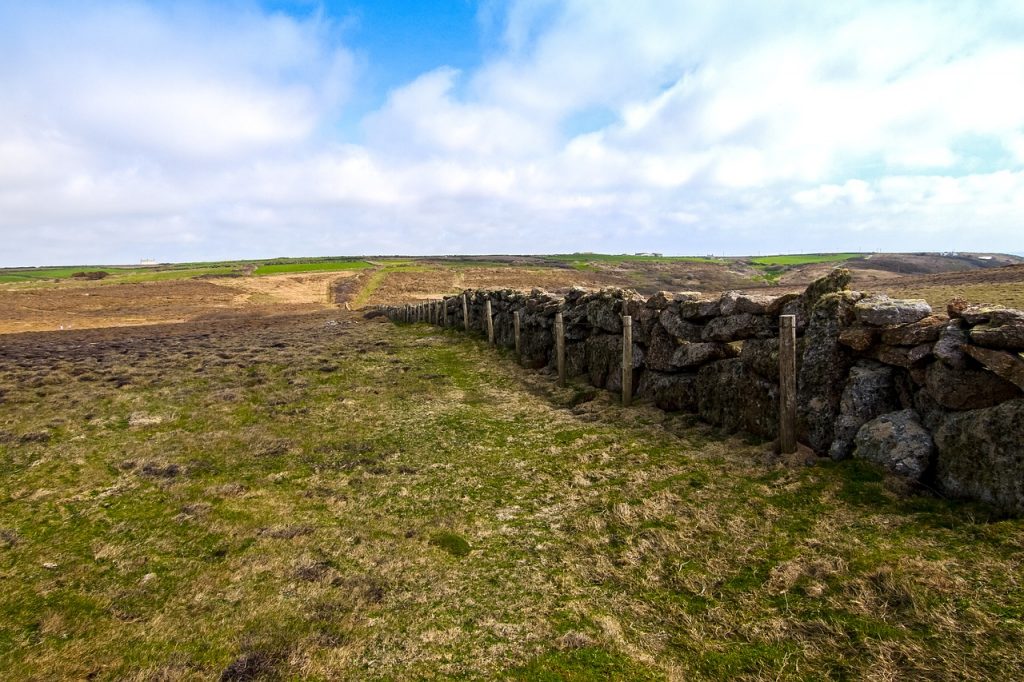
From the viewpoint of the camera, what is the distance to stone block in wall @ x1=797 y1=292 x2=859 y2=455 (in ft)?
28.8

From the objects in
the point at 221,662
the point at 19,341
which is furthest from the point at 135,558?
the point at 19,341

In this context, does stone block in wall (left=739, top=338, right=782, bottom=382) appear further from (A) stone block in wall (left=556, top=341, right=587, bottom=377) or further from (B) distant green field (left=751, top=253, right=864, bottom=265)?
(B) distant green field (left=751, top=253, right=864, bottom=265)

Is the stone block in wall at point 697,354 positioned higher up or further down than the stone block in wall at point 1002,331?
further down

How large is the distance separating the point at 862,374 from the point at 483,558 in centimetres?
681

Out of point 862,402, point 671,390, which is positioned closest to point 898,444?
point 862,402

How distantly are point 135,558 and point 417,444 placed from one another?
562 centimetres

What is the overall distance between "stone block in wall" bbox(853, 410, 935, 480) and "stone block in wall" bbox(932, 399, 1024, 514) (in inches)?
8.4

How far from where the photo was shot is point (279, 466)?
10.7m

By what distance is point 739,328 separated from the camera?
423 inches

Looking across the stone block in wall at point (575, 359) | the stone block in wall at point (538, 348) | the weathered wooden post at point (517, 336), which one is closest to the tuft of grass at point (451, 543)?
the stone block in wall at point (575, 359)

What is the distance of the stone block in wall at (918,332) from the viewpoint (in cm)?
761

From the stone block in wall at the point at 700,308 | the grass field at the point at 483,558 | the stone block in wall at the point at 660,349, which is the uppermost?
the stone block in wall at the point at 700,308

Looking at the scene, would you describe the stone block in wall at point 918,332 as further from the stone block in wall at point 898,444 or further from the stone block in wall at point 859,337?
the stone block in wall at point 898,444

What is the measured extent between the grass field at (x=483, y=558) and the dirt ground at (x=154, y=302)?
47152 mm
